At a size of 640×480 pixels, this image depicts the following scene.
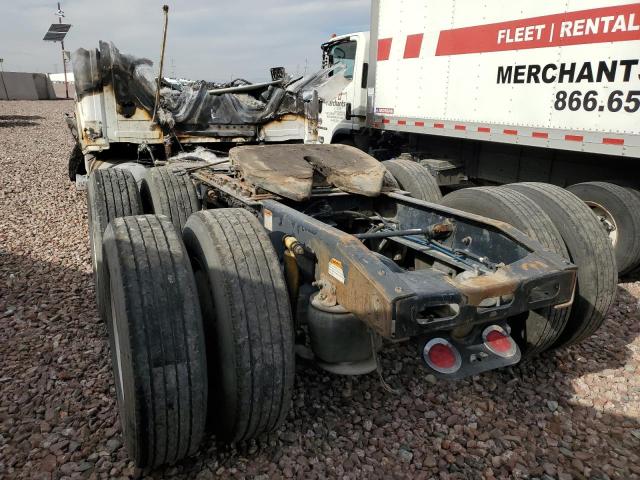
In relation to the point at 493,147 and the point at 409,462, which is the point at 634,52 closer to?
A: the point at 493,147

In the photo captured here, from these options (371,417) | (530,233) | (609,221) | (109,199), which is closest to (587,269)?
(530,233)

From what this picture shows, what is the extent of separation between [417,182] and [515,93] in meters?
2.28

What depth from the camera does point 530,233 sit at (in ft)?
10.0

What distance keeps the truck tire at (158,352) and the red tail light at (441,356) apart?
1059 millimetres

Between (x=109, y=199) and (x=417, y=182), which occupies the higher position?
(x=417, y=182)

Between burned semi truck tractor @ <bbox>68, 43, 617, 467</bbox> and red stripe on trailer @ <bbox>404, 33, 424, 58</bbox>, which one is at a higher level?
red stripe on trailer @ <bbox>404, 33, 424, 58</bbox>

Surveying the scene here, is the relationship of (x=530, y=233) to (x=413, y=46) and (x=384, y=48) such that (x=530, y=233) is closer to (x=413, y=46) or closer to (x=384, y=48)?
(x=413, y=46)

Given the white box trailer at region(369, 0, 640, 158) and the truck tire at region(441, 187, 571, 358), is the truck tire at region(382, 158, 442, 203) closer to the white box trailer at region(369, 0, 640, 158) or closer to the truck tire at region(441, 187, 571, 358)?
the truck tire at region(441, 187, 571, 358)

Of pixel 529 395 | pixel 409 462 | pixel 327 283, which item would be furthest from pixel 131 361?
pixel 529 395

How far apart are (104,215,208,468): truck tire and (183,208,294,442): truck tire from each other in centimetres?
13

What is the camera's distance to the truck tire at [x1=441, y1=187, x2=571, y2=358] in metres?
2.92

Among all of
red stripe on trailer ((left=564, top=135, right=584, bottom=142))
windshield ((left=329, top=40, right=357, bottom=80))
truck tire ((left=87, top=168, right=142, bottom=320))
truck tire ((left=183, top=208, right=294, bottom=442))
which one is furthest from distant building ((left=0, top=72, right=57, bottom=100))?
truck tire ((left=183, top=208, right=294, bottom=442))

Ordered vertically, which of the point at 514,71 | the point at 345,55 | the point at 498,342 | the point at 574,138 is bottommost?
the point at 498,342

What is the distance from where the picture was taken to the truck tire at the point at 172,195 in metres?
4.05
